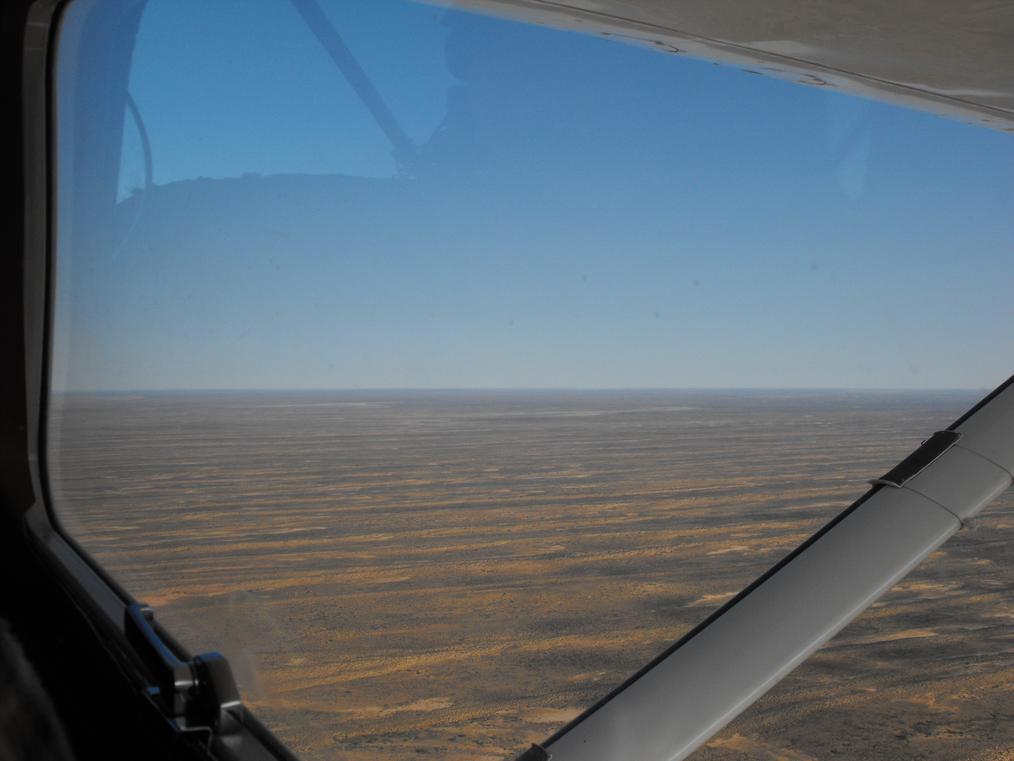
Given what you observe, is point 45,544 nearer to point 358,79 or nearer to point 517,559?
point 517,559

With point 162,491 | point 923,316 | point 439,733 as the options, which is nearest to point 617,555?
point 439,733

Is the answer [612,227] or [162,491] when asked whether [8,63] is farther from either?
[612,227]

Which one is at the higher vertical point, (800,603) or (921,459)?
(921,459)

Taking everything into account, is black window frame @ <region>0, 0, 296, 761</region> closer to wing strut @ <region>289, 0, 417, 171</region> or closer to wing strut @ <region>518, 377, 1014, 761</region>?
wing strut @ <region>518, 377, 1014, 761</region>

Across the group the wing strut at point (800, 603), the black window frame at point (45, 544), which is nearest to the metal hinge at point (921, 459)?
the wing strut at point (800, 603)

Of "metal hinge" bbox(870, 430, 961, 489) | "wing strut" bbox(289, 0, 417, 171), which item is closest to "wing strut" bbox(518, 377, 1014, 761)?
"metal hinge" bbox(870, 430, 961, 489)

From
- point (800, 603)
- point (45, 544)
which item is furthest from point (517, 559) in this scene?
point (45, 544)
